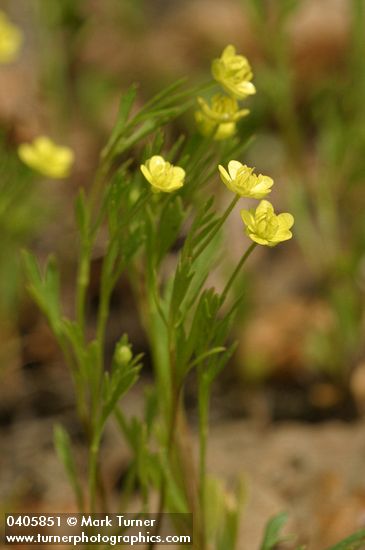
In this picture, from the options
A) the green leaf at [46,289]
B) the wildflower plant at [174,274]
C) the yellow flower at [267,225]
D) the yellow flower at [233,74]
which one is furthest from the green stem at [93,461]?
the yellow flower at [233,74]

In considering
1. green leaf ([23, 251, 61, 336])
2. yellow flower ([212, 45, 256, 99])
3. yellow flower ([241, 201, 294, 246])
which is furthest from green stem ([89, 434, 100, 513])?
yellow flower ([212, 45, 256, 99])

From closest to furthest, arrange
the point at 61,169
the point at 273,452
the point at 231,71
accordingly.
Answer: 1. the point at 231,71
2. the point at 61,169
3. the point at 273,452

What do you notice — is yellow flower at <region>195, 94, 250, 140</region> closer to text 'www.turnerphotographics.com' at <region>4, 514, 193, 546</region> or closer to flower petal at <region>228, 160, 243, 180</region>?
flower petal at <region>228, 160, 243, 180</region>

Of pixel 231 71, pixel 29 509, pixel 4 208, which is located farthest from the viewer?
pixel 29 509

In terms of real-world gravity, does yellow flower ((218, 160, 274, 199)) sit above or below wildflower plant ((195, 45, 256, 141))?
below

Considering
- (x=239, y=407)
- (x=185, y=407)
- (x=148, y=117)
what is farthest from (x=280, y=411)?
(x=148, y=117)

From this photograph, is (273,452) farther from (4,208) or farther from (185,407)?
(4,208)

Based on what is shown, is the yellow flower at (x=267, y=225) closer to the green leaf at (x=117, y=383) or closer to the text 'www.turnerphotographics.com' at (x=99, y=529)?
the green leaf at (x=117, y=383)
